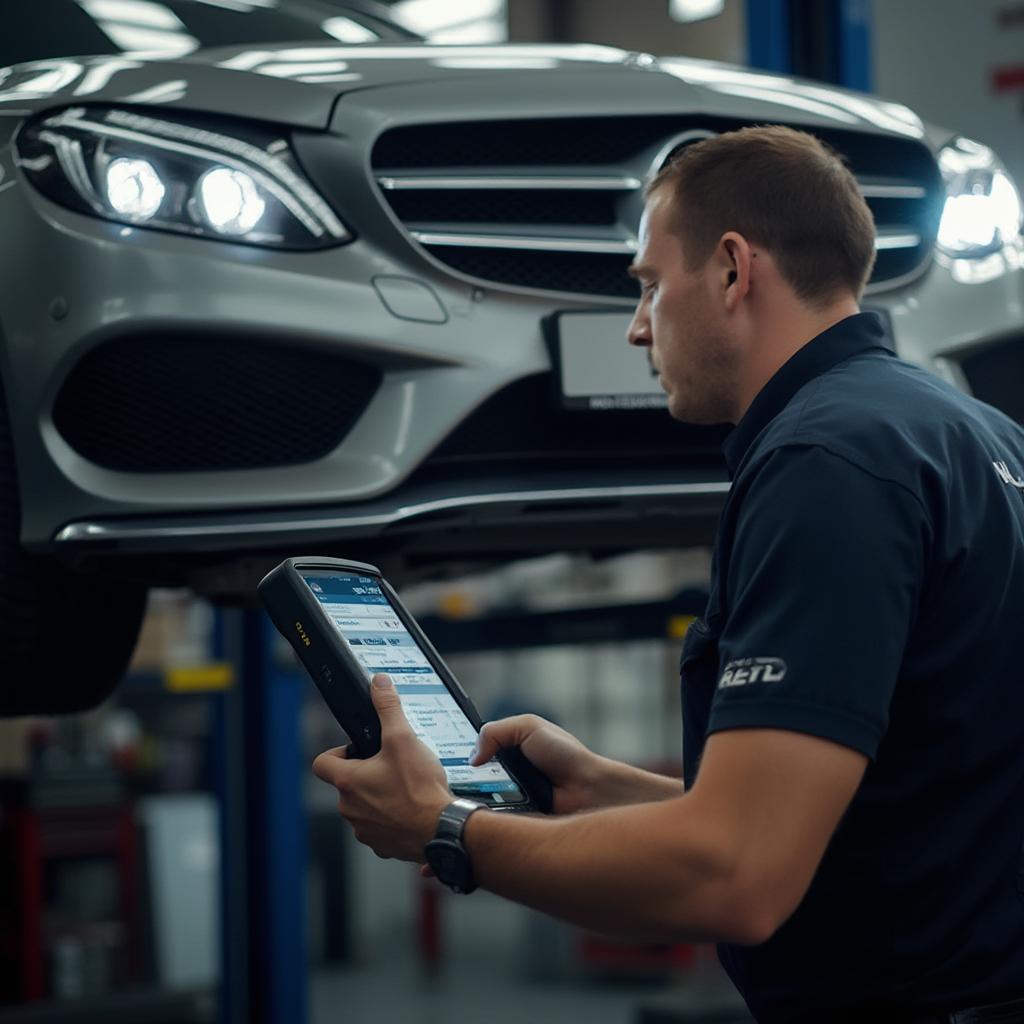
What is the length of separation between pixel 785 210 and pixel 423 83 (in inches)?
36.6

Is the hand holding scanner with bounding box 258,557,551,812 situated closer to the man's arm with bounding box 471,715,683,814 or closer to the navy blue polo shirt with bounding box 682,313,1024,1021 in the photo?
the man's arm with bounding box 471,715,683,814

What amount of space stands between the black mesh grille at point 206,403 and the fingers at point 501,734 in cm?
66

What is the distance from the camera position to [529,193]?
85.1 inches

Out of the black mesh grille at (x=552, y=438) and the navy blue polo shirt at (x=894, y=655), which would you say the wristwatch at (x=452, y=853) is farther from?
the black mesh grille at (x=552, y=438)

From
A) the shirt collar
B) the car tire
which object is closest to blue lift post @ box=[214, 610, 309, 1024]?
the car tire

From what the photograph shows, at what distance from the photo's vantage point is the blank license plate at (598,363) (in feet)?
6.91

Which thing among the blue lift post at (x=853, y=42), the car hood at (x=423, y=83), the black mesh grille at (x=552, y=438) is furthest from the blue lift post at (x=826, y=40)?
the black mesh grille at (x=552, y=438)

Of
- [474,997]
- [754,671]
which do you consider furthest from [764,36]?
[474,997]

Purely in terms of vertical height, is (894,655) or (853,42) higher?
(853,42)

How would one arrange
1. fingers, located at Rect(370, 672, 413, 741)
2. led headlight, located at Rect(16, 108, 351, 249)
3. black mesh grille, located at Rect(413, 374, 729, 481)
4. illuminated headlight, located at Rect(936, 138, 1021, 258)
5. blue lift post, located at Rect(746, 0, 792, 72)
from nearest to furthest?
1. fingers, located at Rect(370, 672, 413, 741)
2. led headlight, located at Rect(16, 108, 351, 249)
3. black mesh grille, located at Rect(413, 374, 729, 481)
4. illuminated headlight, located at Rect(936, 138, 1021, 258)
5. blue lift post, located at Rect(746, 0, 792, 72)

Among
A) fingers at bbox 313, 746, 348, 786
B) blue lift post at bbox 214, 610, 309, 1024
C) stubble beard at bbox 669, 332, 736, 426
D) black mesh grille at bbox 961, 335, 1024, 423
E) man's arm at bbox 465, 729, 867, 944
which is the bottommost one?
blue lift post at bbox 214, 610, 309, 1024

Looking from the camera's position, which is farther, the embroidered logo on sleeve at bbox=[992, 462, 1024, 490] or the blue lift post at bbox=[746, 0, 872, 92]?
the blue lift post at bbox=[746, 0, 872, 92]

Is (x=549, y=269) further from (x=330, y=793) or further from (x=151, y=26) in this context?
(x=330, y=793)

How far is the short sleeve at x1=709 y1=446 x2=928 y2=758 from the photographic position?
106 cm
